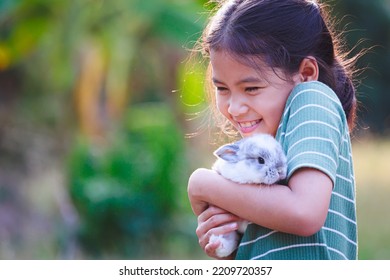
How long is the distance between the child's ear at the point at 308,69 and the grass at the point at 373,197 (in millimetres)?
3291

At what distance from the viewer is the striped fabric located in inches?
67.3

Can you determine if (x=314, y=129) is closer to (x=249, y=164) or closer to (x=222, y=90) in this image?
(x=249, y=164)

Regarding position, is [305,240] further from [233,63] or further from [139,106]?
[139,106]

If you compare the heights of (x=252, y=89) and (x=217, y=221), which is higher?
(x=252, y=89)

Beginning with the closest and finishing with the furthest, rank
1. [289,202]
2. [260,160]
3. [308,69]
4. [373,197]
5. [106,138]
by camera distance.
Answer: [289,202] → [260,160] → [308,69] → [106,138] → [373,197]

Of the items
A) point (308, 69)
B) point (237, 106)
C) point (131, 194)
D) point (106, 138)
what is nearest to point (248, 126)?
point (237, 106)

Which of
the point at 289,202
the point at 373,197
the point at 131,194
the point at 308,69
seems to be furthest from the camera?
the point at 373,197

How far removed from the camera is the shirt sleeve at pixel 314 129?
1687 millimetres

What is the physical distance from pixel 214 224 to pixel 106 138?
15.4 feet

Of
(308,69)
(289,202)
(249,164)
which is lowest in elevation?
(289,202)

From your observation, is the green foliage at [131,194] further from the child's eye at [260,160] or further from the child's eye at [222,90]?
the child's eye at [260,160]

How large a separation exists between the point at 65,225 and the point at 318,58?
160 inches

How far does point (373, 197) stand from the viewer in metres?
6.75

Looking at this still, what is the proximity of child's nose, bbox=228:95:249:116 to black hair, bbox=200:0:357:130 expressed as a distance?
0.31ft
